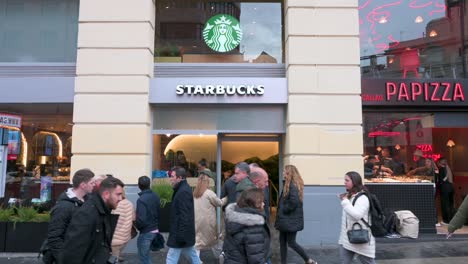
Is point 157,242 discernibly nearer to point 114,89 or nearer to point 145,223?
point 145,223

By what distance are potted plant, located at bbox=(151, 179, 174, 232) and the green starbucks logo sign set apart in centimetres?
358

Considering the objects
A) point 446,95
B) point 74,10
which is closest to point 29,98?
point 74,10

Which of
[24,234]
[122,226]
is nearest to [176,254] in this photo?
[122,226]

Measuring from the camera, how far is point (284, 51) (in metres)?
9.99

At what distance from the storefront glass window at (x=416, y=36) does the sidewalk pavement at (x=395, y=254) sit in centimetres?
419

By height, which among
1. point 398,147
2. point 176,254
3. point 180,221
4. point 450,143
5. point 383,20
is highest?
point 383,20

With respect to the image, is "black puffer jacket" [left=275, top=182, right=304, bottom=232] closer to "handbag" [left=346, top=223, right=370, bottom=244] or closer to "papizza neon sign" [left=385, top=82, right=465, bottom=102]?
"handbag" [left=346, top=223, right=370, bottom=244]

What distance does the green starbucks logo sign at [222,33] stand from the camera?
10.2 meters

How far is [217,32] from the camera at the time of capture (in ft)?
33.4

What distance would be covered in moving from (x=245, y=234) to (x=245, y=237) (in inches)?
1.1

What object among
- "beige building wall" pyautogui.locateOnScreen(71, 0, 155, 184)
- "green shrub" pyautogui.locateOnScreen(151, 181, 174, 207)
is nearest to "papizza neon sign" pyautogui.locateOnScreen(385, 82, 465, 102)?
"green shrub" pyautogui.locateOnScreen(151, 181, 174, 207)

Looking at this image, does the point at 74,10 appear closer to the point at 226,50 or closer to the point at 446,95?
the point at 226,50

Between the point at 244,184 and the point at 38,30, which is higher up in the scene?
the point at 38,30

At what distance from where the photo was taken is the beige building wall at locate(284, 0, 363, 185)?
8805 millimetres
